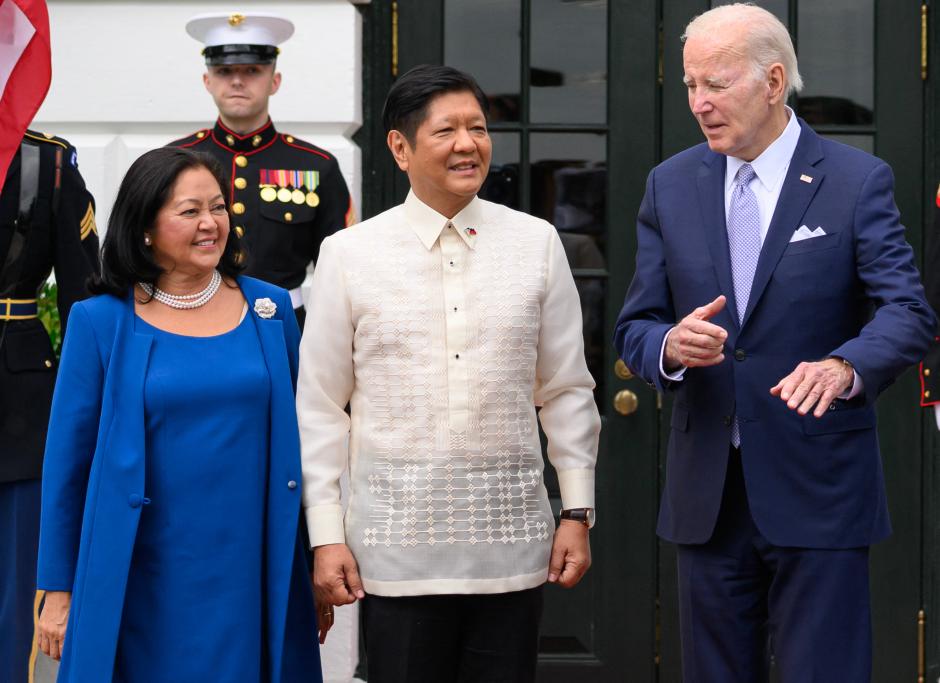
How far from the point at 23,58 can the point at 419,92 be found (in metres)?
1.40

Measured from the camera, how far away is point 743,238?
302 centimetres

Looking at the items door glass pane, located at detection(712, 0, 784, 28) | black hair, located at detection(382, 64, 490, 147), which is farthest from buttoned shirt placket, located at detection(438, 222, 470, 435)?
door glass pane, located at detection(712, 0, 784, 28)

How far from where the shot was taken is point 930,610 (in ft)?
16.0

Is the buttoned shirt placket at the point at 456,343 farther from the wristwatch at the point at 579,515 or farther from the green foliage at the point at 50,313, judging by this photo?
the green foliage at the point at 50,313

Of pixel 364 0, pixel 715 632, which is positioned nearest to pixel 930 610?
pixel 715 632

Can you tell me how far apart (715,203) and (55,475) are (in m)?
1.46

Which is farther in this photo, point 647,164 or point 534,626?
point 647,164

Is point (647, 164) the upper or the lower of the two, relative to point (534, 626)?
upper

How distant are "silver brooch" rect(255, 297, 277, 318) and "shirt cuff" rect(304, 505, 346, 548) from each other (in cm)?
43

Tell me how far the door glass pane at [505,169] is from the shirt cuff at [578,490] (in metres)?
2.01

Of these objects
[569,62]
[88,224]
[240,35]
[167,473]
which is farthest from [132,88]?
[167,473]

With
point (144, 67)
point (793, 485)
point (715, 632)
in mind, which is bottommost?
point (715, 632)

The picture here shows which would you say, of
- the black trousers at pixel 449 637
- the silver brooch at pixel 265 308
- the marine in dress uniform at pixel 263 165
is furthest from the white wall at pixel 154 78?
the black trousers at pixel 449 637

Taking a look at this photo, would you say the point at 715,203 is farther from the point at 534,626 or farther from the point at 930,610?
the point at 930,610
